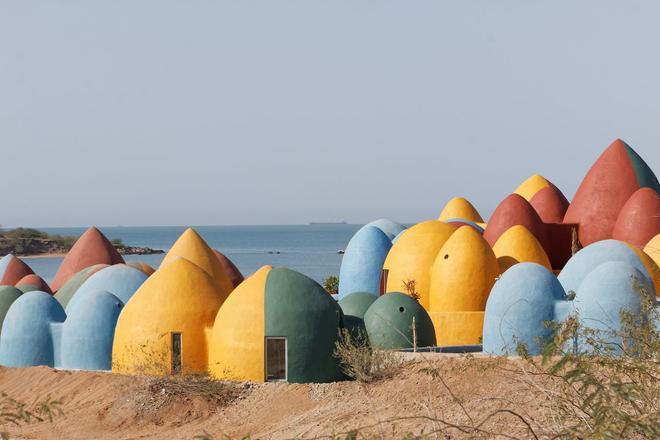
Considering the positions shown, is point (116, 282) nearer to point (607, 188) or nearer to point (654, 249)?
point (654, 249)

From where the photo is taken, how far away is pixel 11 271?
32094 mm

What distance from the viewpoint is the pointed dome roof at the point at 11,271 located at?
31.9 meters

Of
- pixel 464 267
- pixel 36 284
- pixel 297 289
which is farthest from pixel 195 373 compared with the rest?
pixel 36 284

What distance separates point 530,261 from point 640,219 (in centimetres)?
350

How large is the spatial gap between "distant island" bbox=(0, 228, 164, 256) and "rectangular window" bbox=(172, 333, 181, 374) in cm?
9182

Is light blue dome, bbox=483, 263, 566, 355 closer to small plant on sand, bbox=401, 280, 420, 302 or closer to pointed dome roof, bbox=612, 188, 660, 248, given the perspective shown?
small plant on sand, bbox=401, 280, 420, 302

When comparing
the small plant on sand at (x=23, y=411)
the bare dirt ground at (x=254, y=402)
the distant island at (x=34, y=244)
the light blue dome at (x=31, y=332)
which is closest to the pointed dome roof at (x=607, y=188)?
the bare dirt ground at (x=254, y=402)

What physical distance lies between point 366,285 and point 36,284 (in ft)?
29.7

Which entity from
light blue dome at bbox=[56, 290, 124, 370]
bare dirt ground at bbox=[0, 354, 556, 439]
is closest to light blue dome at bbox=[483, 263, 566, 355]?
bare dirt ground at bbox=[0, 354, 556, 439]

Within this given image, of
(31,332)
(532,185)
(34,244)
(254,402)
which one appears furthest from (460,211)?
(34,244)

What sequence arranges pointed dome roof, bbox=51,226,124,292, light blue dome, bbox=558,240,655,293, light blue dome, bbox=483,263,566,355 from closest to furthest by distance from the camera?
light blue dome, bbox=483,263,566,355, light blue dome, bbox=558,240,655,293, pointed dome roof, bbox=51,226,124,292

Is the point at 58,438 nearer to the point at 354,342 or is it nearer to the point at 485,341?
the point at 354,342

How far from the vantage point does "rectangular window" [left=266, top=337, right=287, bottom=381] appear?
20141 millimetres

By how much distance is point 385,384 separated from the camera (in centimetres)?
1873
